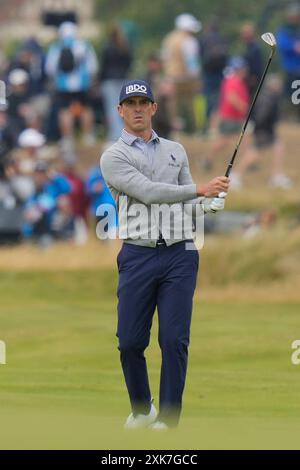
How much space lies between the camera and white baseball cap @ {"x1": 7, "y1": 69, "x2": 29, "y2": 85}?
83.6ft

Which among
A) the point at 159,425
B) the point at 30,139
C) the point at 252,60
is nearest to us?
the point at 159,425

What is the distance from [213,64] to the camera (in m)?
26.0

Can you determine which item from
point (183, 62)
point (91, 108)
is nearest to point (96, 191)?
Answer: point (91, 108)

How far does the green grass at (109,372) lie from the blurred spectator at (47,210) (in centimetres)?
124

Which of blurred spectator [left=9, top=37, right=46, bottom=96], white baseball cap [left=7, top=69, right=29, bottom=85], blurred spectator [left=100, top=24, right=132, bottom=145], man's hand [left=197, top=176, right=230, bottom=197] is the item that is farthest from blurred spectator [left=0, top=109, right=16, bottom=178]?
man's hand [left=197, top=176, right=230, bottom=197]

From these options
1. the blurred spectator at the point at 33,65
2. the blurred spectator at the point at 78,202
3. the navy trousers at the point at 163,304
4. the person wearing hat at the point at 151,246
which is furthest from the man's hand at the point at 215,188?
the blurred spectator at the point at 33,65

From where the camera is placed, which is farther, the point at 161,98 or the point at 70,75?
the point at 70,75

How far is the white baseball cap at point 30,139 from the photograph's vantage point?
2420cm

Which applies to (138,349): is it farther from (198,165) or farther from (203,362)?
(198,165)

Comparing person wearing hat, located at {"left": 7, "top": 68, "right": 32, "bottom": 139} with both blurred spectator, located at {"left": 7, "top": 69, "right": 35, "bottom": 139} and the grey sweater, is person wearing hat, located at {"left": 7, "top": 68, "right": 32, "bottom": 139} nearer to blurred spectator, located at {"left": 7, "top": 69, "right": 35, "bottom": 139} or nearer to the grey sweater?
blurred spectator, located at {"left": 7, "top": 69, "right": 35, "bottom": 139}

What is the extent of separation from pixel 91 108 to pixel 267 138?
296 cm

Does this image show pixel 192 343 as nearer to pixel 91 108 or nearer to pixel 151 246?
pixel 151 246

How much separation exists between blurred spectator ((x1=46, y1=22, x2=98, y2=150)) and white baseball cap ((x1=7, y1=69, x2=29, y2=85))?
463 mm

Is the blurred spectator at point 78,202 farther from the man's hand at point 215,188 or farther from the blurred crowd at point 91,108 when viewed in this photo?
the man's hand at point 215,188
